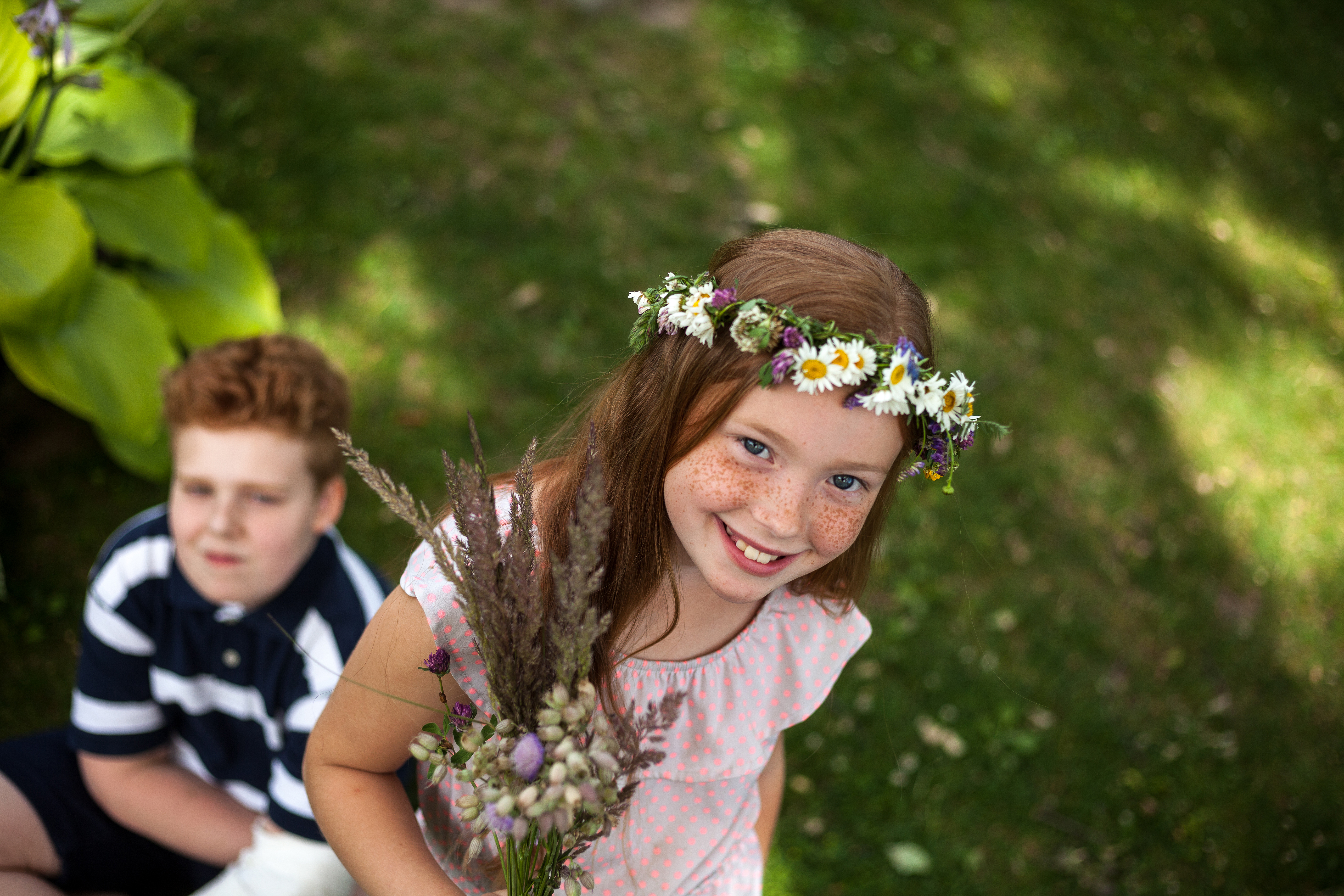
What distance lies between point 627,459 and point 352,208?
340 cm

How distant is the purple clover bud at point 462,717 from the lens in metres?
1.36

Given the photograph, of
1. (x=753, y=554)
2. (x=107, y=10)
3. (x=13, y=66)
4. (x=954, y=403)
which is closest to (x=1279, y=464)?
(x=954, y=403)

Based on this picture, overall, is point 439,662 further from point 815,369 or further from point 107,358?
point 107,358

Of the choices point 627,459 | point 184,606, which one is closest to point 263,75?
point 184,606

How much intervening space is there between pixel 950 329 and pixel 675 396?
3654mm

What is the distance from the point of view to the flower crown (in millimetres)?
1503

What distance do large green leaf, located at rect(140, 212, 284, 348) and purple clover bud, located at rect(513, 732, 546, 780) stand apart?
285cm

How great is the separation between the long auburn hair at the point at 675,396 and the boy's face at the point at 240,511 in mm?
961

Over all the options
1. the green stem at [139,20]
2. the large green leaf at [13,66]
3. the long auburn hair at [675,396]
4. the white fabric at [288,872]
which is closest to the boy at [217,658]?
the white fabric at [288,872]

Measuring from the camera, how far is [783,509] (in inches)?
60.5

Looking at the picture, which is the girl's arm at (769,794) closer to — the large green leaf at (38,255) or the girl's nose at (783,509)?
the girl's nose at (783,509)

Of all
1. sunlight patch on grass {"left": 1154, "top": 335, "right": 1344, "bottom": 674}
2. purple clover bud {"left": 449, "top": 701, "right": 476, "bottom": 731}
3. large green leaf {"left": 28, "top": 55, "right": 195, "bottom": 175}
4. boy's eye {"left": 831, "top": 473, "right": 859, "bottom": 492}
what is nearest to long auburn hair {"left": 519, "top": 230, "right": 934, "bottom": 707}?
boy's eye {"left": 831, "top": 473, "right": 859, "bottom": 492}

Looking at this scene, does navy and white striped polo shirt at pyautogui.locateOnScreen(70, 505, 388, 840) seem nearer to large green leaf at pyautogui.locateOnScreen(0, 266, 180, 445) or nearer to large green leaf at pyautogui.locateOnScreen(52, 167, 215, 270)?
large green leaf at pyautogui.locateOnScreen(0, 266, 180, 445)

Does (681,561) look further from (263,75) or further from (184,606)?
(263,75)
